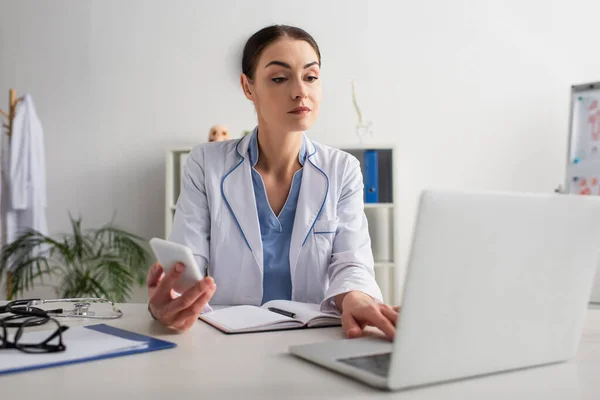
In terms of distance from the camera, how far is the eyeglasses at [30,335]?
937 millimetres

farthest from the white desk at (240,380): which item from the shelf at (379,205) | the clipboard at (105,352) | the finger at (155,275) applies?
the shelf at (379,205)

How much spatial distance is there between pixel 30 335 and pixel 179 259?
277mm

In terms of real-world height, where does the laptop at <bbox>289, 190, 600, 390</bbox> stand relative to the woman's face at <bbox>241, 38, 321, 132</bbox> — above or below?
below

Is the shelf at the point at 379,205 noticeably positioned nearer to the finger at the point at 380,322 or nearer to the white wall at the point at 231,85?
the white wall at the point at 231,85

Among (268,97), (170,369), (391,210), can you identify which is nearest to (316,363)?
(170,369)

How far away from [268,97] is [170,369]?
1.00 m

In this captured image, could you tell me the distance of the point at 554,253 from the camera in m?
0.84

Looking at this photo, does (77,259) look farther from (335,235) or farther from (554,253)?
(554,253)

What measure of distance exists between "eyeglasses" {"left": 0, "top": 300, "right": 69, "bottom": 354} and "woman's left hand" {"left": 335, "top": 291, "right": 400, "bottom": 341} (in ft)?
1.59

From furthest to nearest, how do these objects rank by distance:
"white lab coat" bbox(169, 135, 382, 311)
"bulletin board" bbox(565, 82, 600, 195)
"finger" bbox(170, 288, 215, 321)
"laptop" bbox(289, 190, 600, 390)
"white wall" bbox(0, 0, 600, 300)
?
1. "white wall" bbox(0, 0, 600, 300)
2. "bulletin board" bbox(565, 82, 600, 195)
3. "white lab coat" bbox(169, 135, 382, 311)
4. "finger" bbox(170, 288, 215, 321)
5. "laptop" bbox(289, 190, 600, 390)

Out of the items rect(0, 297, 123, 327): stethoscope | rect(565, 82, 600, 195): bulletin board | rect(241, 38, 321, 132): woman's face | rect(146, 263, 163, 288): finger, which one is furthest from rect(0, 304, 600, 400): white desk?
rect(565, 82, 600, 195): bulletin board

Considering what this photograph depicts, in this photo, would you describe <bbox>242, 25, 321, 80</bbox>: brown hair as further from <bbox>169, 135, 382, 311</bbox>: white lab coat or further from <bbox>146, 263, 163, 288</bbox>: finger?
<bbox>146, 263, 163, 288</bbox>: finger

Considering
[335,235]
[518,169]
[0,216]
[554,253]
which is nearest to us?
[554,253]

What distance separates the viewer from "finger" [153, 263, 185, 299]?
3.50ft
